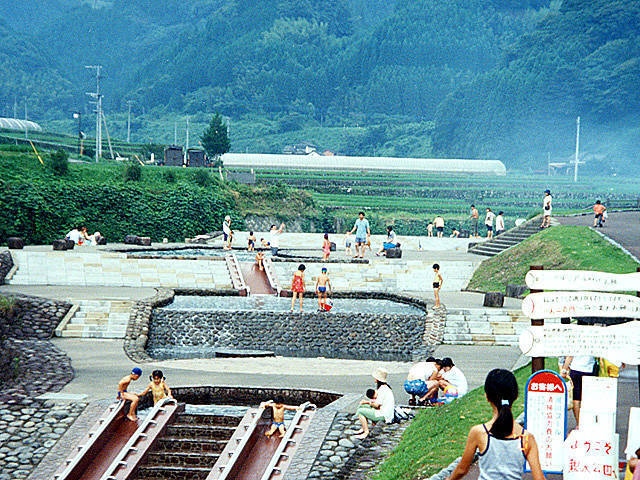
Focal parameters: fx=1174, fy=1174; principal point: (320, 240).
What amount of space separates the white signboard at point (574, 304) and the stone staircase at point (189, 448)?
21.5 feet

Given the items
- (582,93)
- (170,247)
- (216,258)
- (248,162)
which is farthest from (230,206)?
(582,93)

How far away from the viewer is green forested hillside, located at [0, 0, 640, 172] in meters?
133

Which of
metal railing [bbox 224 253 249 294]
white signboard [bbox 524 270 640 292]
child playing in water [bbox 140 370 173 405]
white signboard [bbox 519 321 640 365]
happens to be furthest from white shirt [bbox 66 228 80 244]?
white signboard [bbox 519 321 640 365]

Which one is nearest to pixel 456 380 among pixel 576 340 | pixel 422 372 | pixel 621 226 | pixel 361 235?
pixel 422 372

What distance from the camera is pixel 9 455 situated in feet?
51.0

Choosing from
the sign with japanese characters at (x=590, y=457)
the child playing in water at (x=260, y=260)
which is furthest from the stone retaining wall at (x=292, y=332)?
the sign with japanese characters at (x=590, y=457)

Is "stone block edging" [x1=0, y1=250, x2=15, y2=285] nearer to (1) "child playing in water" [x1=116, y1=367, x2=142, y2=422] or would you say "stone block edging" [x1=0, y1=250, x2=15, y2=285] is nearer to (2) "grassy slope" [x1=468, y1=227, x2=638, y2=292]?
(2) "grassy slope" [x1=468, y1=227, x2=638, y2=292]

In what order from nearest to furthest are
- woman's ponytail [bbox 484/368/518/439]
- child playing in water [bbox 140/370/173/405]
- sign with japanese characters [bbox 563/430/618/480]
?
1. woman's ponytail [bbox 484/368/518/439]
2. sign with japanese characters [bbox 563/430/618/480]
3. child playing in water [bbox 140/370/173/405]

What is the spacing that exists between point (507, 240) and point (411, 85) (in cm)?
13484

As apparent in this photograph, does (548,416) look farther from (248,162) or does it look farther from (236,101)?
(236,101)

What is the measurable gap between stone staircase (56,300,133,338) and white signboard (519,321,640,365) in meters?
15.0

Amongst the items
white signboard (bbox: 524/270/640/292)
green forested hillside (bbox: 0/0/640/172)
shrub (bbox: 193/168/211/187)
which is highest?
green forested hillside (bbox: 0/0/640/172)

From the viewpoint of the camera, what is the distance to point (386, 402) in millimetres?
15898

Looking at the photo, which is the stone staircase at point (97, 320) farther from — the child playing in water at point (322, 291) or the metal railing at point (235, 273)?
the metal railing at point (235, 273)
